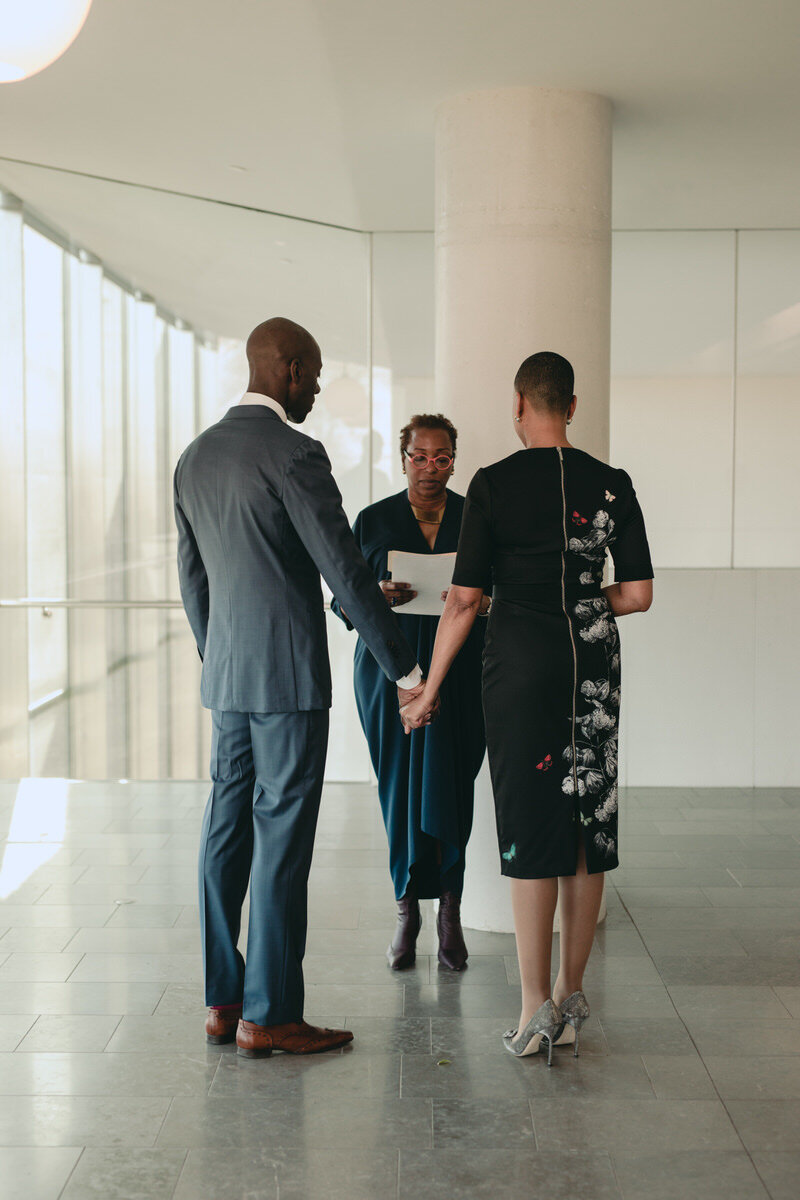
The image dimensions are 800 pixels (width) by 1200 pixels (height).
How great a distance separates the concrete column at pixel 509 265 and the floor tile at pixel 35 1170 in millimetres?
1828

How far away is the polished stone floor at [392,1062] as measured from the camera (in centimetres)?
249

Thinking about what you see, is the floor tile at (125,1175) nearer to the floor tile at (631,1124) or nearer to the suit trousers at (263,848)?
the suit trousers at (263,848)

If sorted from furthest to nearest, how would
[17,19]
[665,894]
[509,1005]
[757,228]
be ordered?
[757,228] → [665,894] → [509,1005] → [17,19]

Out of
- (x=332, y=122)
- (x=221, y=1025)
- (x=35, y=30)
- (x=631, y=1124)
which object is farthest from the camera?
(x=332, y=122)

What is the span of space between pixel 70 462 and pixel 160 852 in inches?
94.5

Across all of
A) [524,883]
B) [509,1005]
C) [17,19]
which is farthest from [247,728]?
[17,19]

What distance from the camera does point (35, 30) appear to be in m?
2.08

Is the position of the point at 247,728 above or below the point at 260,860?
above

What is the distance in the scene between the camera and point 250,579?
2.99m

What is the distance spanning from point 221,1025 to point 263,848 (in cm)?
51

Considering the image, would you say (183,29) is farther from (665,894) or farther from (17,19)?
(665,894)

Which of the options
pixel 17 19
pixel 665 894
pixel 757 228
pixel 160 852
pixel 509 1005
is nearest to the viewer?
pixel 17 19

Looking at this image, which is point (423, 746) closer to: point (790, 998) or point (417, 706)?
point (417, 706)

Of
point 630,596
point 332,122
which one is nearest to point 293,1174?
point 630,596
